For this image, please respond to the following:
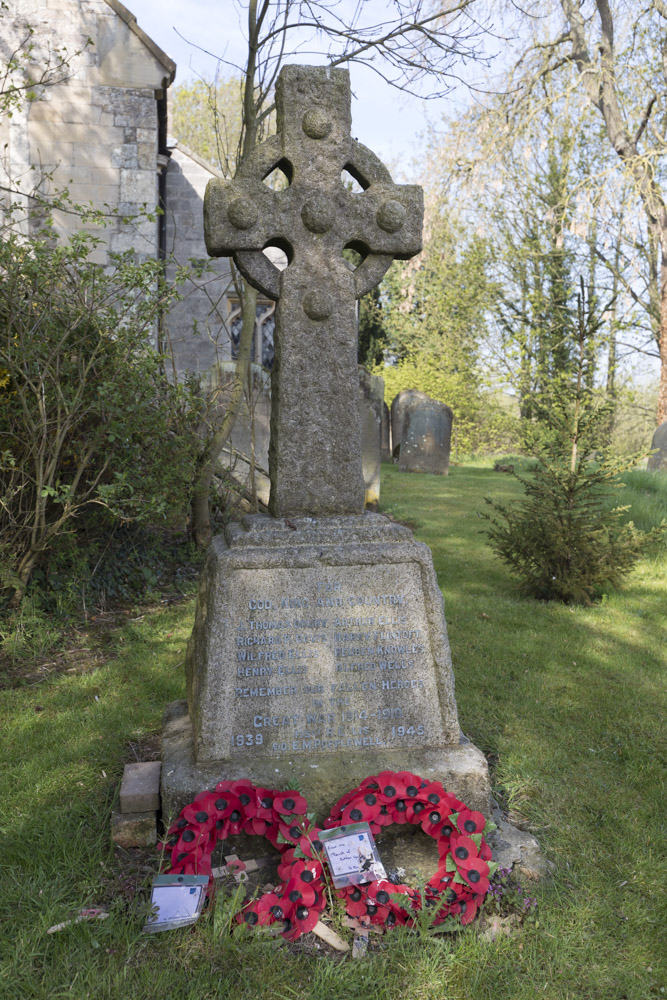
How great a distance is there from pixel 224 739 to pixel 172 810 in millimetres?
306

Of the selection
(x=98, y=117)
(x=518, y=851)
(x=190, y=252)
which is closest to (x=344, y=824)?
(x=518, y=851)

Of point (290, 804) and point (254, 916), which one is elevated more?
point (290, 804)

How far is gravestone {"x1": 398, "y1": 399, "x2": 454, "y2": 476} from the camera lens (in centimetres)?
1588

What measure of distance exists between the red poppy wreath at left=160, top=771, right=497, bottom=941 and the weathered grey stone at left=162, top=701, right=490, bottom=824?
0.06 metres

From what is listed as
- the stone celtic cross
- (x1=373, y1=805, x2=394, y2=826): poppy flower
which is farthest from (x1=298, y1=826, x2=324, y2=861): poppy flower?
the stone celtic cross

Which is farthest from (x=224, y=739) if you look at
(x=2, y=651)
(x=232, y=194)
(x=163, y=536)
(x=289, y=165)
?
(x=163, y=536)

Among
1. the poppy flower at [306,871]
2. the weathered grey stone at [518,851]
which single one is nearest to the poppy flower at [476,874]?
the weathered grey stone at [518,851]

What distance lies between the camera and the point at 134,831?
9.04ft

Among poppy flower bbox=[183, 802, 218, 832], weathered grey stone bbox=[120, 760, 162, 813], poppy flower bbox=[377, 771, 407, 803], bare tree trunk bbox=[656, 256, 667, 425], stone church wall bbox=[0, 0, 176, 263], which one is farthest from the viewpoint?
bare tree trunk bbox=[656, 256, 667, 425]

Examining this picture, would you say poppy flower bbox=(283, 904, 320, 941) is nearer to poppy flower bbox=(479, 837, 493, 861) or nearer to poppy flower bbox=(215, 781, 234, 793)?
poppy flower bbox=(215, 781, 234, 793)

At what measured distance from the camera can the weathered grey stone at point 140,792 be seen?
280 centimetres

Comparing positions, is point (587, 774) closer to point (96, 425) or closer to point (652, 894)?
point (652, 894)

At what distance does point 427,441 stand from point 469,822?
44.4ft

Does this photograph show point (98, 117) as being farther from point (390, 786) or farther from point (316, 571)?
point (390, 786)
